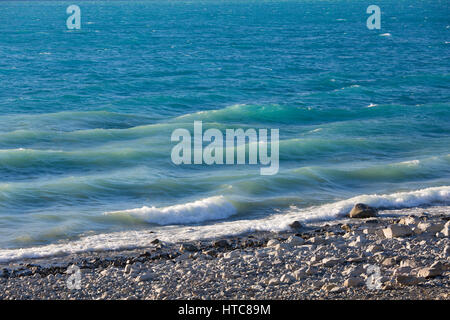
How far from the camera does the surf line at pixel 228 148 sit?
21156 mm

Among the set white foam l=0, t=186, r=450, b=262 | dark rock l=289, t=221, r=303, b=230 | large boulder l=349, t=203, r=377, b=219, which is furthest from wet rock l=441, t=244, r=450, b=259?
white foam l=0, t=186, r=450, b=262

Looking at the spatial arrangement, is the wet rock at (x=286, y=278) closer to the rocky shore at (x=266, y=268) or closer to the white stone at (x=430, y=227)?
the rocky shore at (x=266, y=268)

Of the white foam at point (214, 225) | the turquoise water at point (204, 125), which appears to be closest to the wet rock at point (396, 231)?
the white foam at point (214, 225)

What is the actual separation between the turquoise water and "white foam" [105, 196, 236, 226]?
0.04m

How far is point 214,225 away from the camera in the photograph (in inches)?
573

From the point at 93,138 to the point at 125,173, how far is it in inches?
217

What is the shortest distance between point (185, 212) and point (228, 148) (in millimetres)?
7801

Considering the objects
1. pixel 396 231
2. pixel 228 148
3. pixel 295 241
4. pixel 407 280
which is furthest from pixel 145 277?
pixel 228 148

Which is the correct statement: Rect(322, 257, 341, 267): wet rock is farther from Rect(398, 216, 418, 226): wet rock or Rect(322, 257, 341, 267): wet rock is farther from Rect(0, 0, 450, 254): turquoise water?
Rect(0, 0, 450, 254): turquoise water

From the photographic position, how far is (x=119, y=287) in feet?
33.7

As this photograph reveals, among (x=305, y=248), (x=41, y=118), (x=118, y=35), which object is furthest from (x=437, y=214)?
(x=118, y=35)

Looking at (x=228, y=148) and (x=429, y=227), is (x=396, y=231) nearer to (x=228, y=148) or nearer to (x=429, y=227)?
(x=429, y=227)

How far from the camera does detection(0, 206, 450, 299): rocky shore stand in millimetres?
9836

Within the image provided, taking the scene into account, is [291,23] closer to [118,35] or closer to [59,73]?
[118,35]
